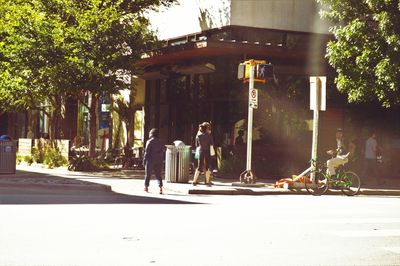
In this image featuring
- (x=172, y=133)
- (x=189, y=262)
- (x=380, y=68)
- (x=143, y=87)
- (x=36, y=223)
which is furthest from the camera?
(x=143, y=87)

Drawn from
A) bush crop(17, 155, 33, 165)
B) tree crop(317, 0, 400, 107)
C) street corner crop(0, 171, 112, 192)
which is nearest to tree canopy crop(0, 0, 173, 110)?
bush crop(17, 155, 33, 165)

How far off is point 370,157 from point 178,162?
24.4 feet

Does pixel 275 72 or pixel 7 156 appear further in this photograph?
pixel 275 72

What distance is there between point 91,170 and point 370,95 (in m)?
10.3

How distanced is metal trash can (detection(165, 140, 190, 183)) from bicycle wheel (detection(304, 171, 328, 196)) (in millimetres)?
3665

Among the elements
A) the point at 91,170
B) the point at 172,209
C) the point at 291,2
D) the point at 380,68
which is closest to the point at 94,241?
the point at 172,209

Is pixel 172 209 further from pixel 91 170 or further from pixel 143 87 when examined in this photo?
pixel 143 87

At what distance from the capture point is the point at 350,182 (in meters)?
17.0

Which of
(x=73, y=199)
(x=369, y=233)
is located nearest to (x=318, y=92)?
(x=73, y=199)

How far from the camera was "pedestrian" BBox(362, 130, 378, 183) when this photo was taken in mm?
21891

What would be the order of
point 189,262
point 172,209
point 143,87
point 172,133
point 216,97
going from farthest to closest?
point 143,87, point 172,133, point 216,97, point 172,209, point 189,262

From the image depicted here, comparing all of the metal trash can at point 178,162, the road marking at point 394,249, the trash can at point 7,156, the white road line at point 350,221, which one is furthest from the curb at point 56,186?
the road marking at point 394,249

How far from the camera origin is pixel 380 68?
61.8 ft

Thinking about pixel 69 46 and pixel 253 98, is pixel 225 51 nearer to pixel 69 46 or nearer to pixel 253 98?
pixel 253 98
